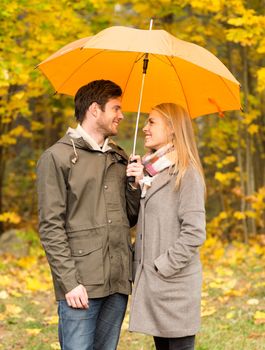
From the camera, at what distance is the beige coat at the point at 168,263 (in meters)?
3.40

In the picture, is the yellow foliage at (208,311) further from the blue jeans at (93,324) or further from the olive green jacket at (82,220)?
the olive green jacket at (82,220)

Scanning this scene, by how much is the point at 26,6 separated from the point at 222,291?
4037 mm

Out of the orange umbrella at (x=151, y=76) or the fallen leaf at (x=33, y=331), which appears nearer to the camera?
the orange umbrella at (x=151, y=76)

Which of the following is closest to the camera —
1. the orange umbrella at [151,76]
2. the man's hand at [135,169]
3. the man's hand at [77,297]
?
the man's hand at [77,297]

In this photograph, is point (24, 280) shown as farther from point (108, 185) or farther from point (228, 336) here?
point (108, 185)

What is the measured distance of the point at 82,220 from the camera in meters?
3.36

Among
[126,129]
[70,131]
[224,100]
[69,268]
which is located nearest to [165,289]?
[69,268]

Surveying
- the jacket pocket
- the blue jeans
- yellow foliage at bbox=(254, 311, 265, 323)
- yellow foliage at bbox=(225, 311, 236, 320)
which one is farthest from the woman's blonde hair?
yellow foliage at bbox=(225, 311, 236, 320)

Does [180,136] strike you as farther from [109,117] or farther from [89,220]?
[89,220]

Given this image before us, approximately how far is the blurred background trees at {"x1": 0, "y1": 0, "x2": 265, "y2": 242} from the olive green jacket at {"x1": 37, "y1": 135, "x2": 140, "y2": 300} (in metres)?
2.48

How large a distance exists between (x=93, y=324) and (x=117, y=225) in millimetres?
535

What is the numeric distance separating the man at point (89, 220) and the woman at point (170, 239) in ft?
0.33

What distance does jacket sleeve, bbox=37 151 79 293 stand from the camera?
128 inches

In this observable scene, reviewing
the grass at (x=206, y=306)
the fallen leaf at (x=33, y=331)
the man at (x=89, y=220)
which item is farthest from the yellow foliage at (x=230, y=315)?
the man at (x=89, y=220)
